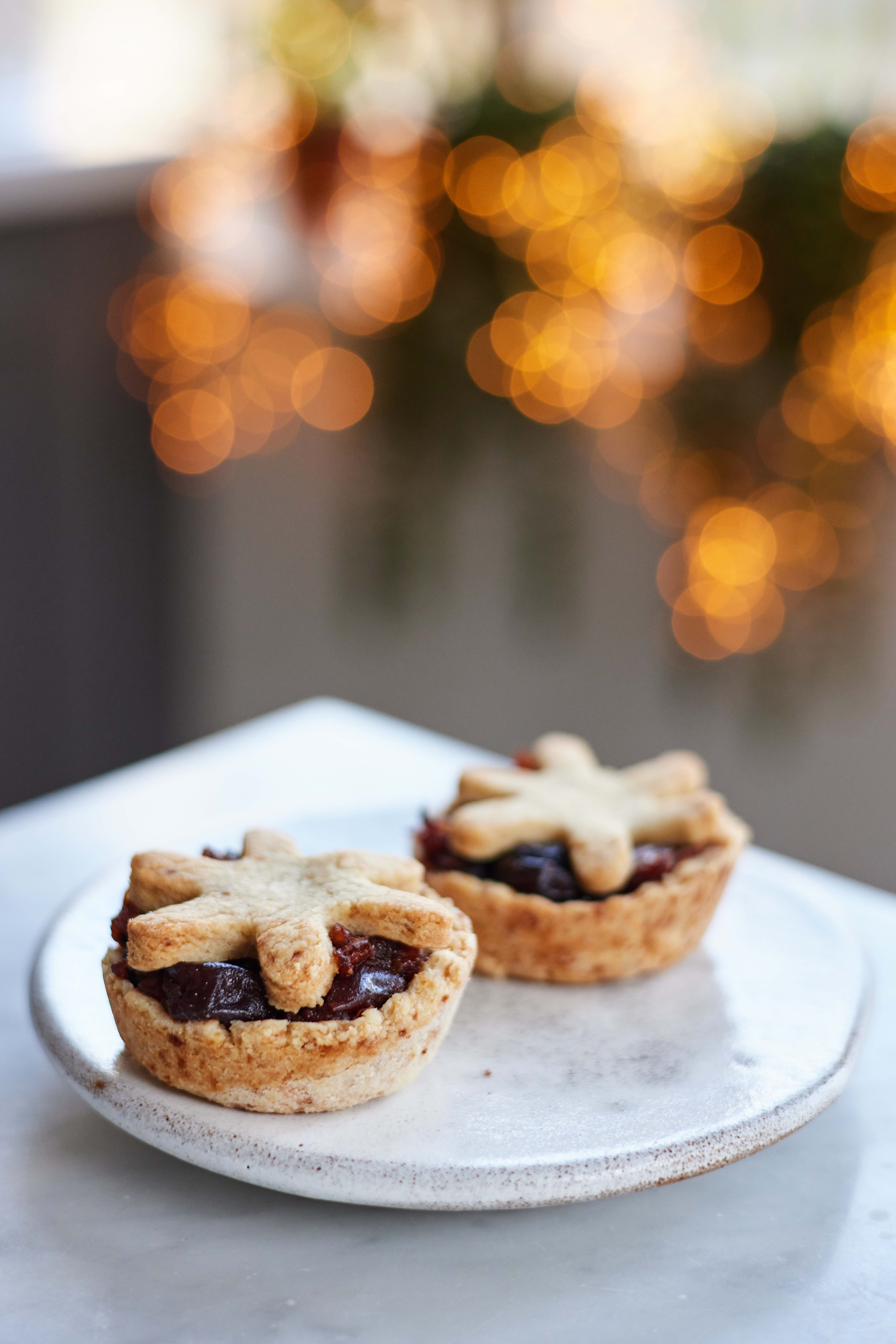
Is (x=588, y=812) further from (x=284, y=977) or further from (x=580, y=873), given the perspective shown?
(x=284, y=977)

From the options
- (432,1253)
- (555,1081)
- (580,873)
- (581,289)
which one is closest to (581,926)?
(580,873)

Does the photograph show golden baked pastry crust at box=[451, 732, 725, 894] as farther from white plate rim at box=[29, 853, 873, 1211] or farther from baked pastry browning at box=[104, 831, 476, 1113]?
white plate rim at box=[29, 853, 873, 1211]

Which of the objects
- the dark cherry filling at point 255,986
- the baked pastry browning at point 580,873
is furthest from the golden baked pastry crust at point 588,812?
the dark cherry filling at point 255,986

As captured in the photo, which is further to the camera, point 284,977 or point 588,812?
point 588,812

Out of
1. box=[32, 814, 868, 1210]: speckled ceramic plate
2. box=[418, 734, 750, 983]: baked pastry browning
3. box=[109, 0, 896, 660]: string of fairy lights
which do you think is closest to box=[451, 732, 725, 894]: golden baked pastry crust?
box=[418, 734, 750, 983]: baked pastry browning

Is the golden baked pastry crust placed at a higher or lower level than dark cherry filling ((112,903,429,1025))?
higher

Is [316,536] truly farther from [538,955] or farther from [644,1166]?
[644,1166]

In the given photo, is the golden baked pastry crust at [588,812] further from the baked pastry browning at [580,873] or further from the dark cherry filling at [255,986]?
the dark cherry filling at [255,986]
